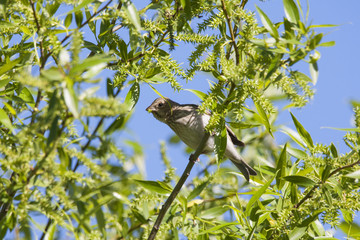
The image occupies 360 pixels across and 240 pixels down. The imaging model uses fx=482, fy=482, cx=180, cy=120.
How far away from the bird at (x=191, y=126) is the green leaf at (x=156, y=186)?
50.6 inches

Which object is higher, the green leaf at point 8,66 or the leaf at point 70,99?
the green leaf at point 8,66

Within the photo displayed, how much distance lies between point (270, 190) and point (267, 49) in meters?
1.07

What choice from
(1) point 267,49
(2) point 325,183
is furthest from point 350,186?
(1) point 267,49

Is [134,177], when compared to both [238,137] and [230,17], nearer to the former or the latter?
[230,17]

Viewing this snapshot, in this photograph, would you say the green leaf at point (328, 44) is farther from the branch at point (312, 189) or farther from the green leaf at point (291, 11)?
the branch at point (312, 189)

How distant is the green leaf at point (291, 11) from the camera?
2.00 metres

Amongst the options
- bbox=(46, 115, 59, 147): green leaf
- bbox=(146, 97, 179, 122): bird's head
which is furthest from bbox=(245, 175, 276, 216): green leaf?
bbox=(146, 97, 179, 122): bird's head

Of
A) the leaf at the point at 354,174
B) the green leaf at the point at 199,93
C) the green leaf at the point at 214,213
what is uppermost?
the green leaf at the point at 199,93

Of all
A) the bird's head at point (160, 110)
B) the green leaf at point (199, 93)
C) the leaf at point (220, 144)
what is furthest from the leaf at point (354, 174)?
the bird's head at point (160, 110)

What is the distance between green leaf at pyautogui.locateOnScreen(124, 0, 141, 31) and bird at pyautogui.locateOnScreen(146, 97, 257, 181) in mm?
2036

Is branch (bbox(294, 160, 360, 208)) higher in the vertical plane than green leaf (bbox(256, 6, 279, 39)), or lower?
lower

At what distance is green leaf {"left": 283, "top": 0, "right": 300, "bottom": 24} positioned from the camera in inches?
78.8

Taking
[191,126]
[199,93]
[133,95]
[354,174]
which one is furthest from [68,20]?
[191,126]

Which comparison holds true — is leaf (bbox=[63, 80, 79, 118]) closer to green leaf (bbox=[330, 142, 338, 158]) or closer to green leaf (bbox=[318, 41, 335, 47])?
green leaf (bbox=[318, 41, 335, 47])
